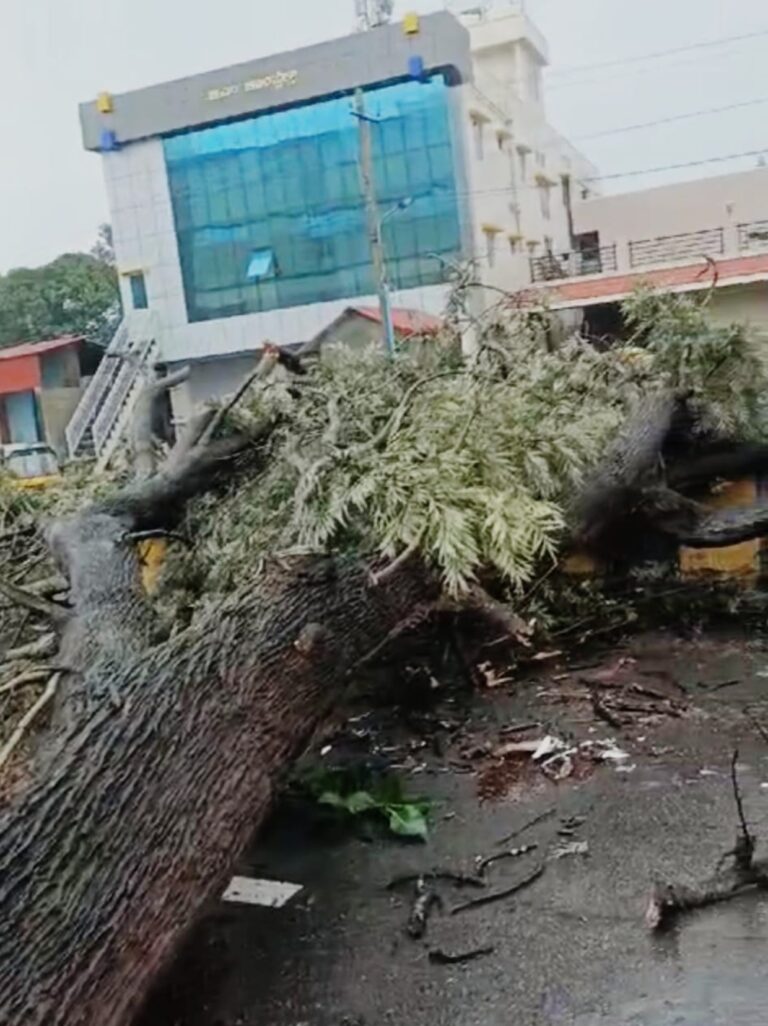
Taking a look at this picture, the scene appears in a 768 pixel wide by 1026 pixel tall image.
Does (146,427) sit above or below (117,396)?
above

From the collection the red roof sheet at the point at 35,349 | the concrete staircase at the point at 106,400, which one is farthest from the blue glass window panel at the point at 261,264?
the red roof sheet at the point at 35,349

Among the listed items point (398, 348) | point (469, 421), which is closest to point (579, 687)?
point (469, 421)

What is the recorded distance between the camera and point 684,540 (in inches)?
228

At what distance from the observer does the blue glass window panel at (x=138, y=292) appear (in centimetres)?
1747

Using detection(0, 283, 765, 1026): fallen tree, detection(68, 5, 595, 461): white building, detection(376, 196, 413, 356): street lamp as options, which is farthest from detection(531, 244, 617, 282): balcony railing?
detection(0, 283, 765, 1026): fallen tree

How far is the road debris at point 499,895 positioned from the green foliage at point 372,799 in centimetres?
45

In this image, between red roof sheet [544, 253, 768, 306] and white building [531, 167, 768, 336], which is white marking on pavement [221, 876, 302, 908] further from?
white building [531, 167, 768, 336]

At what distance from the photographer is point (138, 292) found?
1758cm

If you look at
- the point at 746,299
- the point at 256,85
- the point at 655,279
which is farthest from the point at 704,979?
the point at 256,85

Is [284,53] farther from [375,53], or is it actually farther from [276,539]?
[276,539]

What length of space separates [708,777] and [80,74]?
1635 cm

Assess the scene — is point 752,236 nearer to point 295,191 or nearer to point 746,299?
point 746,299

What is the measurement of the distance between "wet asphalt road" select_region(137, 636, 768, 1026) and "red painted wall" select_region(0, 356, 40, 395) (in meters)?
12.3

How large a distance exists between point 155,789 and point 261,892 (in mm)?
1006
